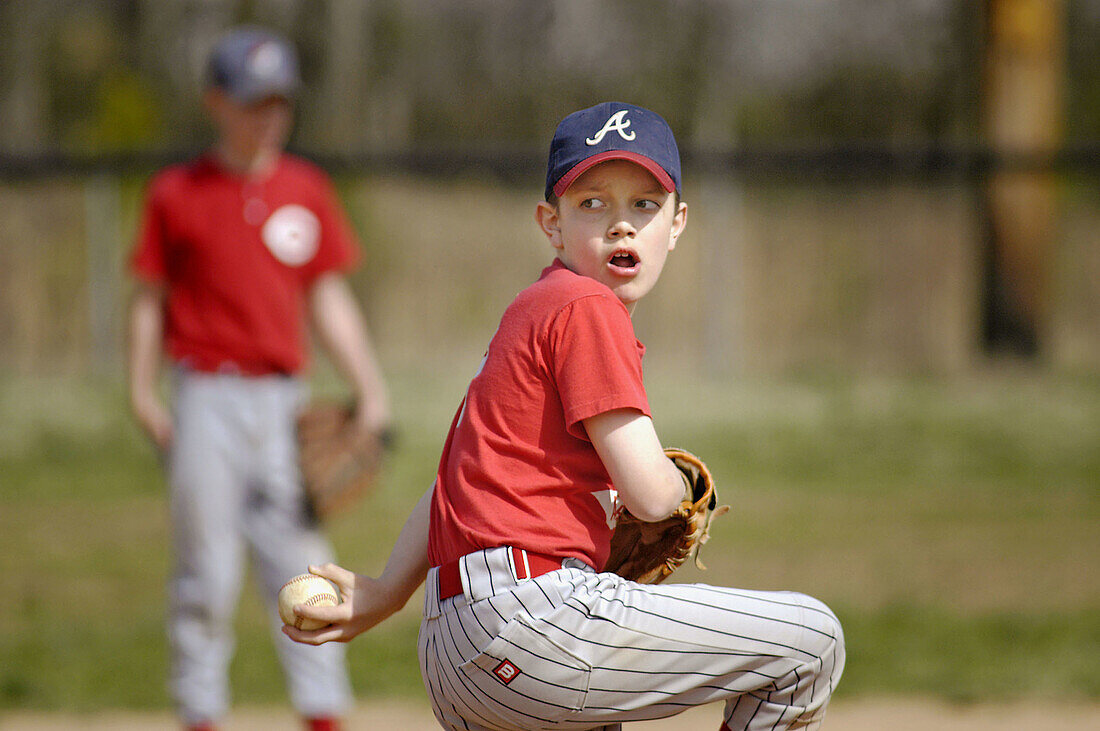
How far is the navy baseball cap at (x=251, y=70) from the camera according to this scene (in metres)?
3.58

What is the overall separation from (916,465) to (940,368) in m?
2.64

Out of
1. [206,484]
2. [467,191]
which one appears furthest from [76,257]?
[206,484]

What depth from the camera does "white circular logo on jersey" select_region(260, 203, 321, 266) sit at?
364 cm

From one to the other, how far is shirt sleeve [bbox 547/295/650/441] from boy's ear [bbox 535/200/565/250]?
200 mm

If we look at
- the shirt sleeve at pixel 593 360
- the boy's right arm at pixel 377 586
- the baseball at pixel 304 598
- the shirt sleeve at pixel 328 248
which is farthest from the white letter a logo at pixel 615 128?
the shirt sleeve at pixel 328 248

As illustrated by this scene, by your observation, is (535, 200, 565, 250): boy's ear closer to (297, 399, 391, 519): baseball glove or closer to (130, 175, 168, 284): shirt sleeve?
(297, 399, 391, 519): baseball glove

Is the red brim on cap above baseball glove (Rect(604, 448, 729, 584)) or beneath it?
above

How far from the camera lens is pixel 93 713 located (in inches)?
159

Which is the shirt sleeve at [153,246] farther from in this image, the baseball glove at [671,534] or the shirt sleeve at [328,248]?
the baseball glove at [671,534]

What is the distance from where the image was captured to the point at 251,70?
3.58 metres

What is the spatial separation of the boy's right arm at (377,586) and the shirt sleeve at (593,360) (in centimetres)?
41

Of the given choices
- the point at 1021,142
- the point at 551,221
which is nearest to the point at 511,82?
the point at 1021,142

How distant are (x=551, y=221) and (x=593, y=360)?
31 cm

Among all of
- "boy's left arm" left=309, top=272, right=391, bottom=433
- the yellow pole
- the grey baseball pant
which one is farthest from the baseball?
→ the yellow pole
